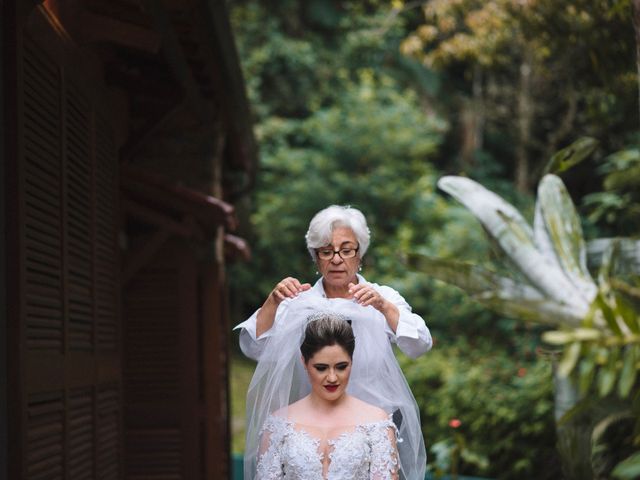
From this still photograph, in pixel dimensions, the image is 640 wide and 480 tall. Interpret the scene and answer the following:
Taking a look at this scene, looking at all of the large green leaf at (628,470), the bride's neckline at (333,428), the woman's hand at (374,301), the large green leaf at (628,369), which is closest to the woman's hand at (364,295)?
the woman's hand at (374,301)

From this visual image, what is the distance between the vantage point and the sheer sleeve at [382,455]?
13.7 ft

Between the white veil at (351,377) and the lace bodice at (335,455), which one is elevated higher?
the white veil at (351,377)

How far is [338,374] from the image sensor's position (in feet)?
13.9

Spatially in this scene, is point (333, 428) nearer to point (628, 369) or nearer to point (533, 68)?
point (628, 369)

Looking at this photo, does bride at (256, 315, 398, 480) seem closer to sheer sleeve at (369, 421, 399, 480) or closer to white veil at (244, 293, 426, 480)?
sheer sleeve at (369, 421, 399, 480)

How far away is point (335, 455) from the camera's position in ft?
13.7

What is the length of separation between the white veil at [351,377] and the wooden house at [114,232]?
0.94m

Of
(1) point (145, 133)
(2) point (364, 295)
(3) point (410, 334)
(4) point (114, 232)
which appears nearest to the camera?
Answer: (2) point (364, 295)

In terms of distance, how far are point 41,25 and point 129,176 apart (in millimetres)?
2669

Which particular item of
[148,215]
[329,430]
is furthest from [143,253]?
[329,430]

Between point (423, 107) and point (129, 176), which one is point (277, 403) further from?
point (423, 107)

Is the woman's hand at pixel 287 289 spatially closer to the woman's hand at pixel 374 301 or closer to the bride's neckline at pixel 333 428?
the woman's hand at pixel 374 301

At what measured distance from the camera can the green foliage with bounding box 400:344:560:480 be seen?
34.8 feet

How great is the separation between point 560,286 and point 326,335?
184cm
